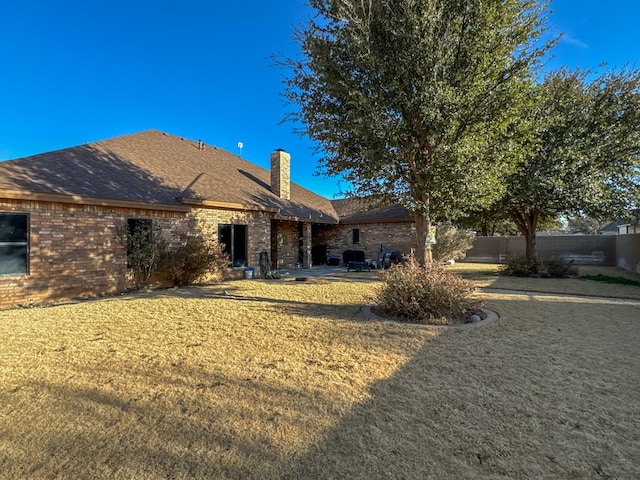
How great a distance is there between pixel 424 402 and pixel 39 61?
58.3 ft

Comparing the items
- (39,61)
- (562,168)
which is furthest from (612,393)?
(39,61)

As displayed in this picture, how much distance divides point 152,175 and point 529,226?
15.5 meters

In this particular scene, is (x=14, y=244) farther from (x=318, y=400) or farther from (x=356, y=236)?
(x=356, y=236)

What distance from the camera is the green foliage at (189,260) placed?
33.9ft

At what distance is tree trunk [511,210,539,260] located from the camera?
47.1ft

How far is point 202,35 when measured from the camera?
13.4 metres

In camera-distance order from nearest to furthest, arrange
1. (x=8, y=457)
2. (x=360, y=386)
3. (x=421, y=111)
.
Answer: (x=8, y=457)
(x=360, y=386)
(x=421, y=111)

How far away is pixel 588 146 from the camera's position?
11.4 meters

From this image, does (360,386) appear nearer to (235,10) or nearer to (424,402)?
(424,402)

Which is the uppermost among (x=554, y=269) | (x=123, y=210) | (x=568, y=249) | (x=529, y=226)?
(x=123, y=210)

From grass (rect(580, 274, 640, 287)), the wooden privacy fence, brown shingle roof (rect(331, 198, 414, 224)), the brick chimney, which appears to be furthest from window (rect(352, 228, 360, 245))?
grass (rect(580, 274, 640, 287))

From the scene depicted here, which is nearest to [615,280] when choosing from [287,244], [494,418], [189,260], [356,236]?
[356,236]

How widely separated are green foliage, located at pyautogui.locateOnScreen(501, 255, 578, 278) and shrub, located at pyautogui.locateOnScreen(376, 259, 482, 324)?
8791mm

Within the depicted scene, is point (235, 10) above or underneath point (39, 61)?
above
